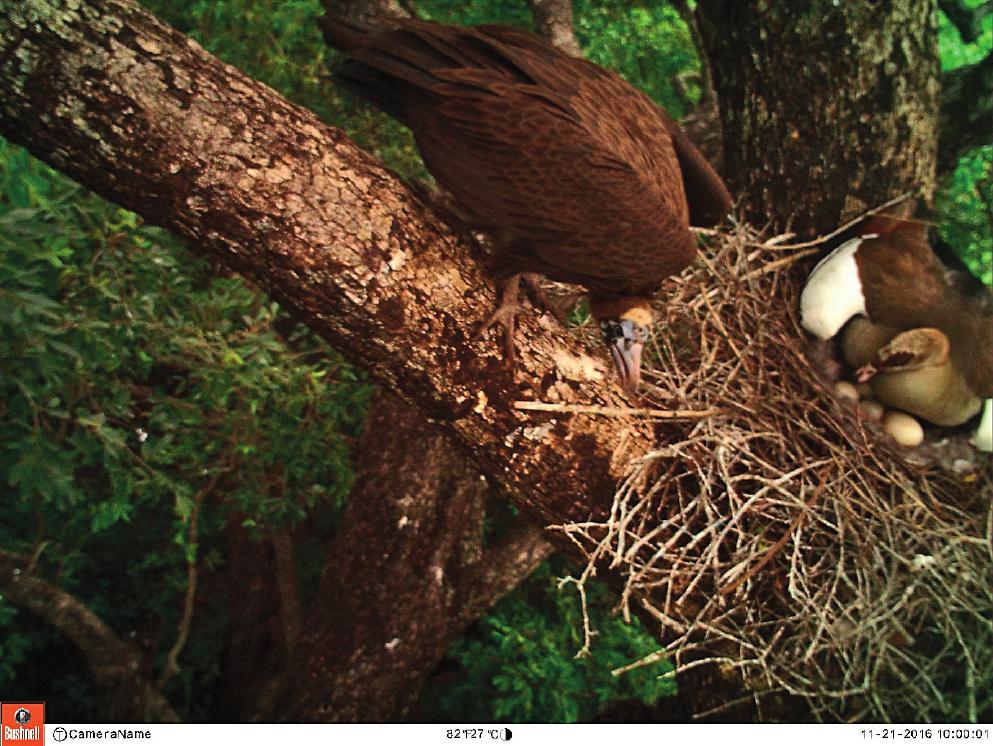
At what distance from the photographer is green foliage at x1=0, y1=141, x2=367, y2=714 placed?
68.7 inches

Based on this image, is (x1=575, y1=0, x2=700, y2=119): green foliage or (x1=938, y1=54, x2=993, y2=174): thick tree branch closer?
(x1=938, y1=54, x2=993, y2=174): thick tree branch

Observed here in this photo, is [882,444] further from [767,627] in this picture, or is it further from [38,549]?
[38,549]

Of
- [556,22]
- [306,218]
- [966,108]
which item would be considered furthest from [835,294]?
[556,22]

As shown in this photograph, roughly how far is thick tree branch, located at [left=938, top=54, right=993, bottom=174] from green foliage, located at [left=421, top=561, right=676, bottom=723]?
2.15 meters

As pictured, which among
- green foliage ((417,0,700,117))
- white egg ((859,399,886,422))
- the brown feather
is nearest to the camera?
the brown feather

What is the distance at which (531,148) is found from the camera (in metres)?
1.33

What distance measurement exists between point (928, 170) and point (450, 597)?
2088mm

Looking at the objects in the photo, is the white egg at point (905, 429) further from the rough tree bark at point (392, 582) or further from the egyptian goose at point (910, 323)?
the rough tree bark at point (392, 582)

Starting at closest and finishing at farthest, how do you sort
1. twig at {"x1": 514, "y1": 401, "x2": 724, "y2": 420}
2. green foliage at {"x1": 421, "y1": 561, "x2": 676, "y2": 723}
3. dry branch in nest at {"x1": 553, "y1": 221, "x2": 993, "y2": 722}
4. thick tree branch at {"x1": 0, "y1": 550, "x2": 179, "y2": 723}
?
twig at {"x1": 514, "y1": 401, "x2": 724, "y2": 420}, dry branch in nest at {"x1": 553, "y1": 221, "x2": 993, "y2": 722}, thick tree branch at {"x1": 0, "y1": 550, "x2": 179, "y2": 723}, green foliage at {"x1": 421, "y1": 561, "x2": 676, "y2": 723}

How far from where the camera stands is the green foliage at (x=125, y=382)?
1.75 m

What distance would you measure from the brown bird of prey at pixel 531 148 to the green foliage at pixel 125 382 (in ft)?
2.86

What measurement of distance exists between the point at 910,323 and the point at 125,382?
230 cm

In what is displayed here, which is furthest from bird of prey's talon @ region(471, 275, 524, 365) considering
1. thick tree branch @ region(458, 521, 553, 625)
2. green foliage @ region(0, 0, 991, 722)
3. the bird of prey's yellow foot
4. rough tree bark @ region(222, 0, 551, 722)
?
thick tree branch @ region(458, 521, 553, 625)
